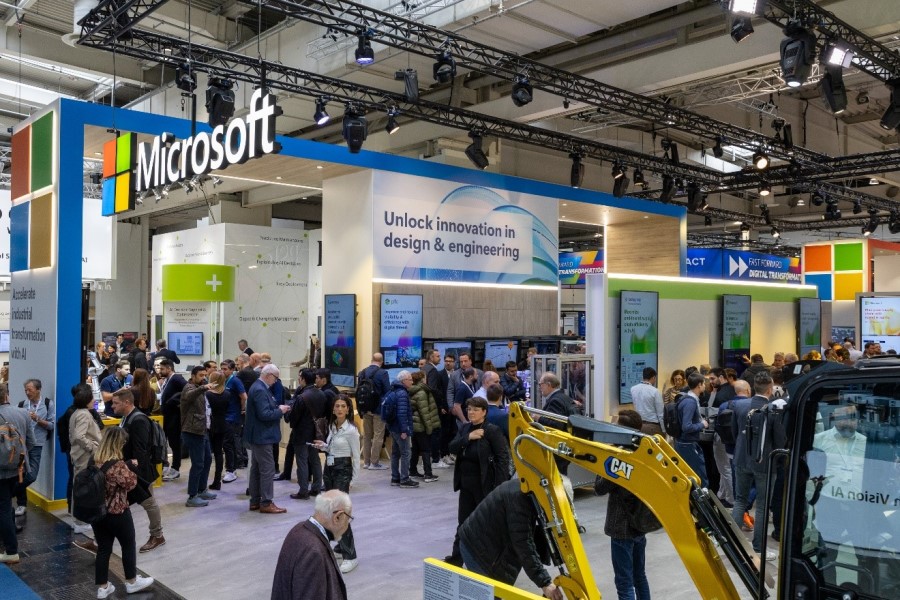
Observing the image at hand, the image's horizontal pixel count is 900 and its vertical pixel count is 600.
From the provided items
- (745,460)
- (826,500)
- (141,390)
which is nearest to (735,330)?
(745,460)

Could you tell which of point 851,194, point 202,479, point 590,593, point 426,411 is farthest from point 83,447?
point 851,194

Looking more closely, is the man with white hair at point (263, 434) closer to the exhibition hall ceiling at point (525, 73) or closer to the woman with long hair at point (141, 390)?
the woman with long hair at point (141, 390)

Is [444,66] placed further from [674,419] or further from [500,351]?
[500,351]

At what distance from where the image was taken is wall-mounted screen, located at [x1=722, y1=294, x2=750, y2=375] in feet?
37.9

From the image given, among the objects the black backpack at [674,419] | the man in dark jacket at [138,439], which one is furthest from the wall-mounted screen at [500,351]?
the man in dark jacket at [138,439]

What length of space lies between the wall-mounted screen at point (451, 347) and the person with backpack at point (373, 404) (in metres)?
2.10

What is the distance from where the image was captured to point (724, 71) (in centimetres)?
1004

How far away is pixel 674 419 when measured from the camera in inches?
272

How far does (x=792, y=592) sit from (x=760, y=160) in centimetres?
1154

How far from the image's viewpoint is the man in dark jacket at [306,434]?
298 inches

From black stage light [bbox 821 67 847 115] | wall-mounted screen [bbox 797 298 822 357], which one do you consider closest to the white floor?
black stage light [bbox 821 67 847 115]

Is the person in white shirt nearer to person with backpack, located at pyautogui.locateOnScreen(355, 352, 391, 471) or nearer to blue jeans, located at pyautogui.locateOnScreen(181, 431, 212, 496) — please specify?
person with backpack, located at pyautogui.locateOnScreen(355, 352, 391, 471)

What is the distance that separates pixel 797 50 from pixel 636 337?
3964mm

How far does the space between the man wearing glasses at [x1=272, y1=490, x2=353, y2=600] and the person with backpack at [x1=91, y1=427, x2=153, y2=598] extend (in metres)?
2.35
